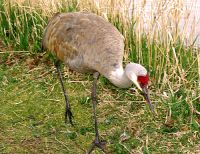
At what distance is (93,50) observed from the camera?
4.23 metres

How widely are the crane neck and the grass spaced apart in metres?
0.57

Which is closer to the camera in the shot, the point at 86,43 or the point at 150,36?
the point at 86,43

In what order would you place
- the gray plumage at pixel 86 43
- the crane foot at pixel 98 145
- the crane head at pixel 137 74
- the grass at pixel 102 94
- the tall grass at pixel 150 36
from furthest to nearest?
the tall grass at pixel 150 36 < the grass at pixel 102 94 < the crane foot at pixel 98 145 < the gray plumage at pixel 86 43 < the crane head at pixel 137 74

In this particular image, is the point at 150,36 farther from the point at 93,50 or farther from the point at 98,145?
the point at 98,145

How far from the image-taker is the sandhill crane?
157 inches

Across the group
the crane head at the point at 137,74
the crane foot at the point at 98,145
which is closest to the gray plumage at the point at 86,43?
the crane head at the point at 137,74

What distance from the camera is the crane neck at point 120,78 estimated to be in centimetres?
398

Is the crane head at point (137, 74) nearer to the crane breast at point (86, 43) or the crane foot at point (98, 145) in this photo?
the crane breast at point (86, 43)

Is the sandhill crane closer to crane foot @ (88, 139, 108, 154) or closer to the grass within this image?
crane foot @ (88, 139, 108, 154)

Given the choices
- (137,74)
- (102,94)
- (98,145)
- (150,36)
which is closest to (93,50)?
(137,74)

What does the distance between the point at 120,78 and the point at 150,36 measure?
1.47 m

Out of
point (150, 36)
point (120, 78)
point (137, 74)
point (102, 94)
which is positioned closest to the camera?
point (137, 74)

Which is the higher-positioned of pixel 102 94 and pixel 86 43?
pixel 86 43

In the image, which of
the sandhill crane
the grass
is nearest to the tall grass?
the grass
